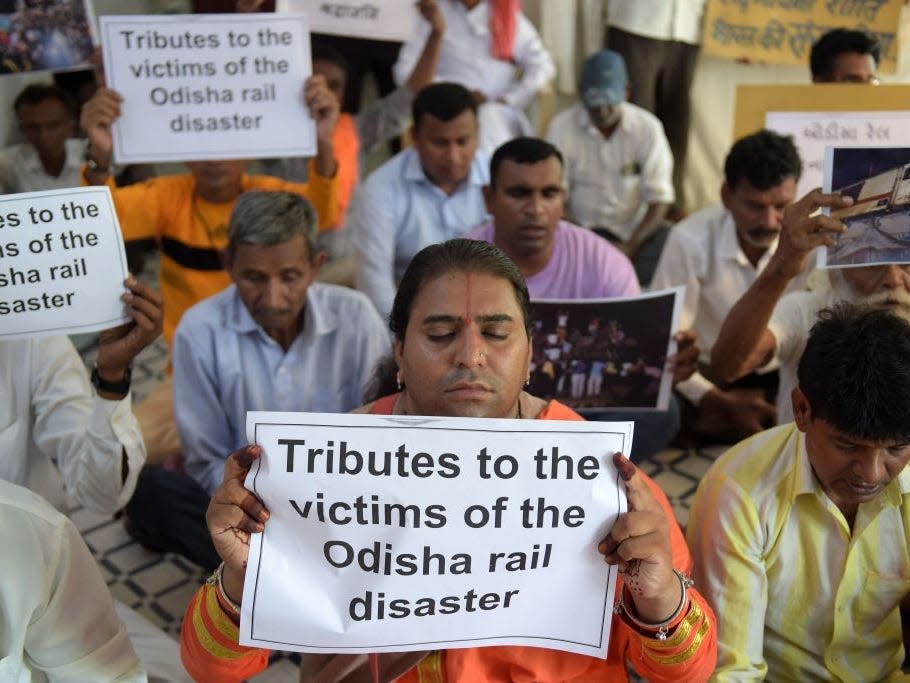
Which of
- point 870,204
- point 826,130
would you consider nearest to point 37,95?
point 826,130

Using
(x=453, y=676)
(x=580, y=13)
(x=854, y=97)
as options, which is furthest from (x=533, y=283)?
(x=580, y=13)

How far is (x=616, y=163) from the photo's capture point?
4738 millimetres

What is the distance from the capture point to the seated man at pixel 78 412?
195 cm

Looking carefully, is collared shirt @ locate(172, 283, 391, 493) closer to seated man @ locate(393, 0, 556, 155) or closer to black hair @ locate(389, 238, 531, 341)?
black hair @ locate(389, 238, 531, 341)

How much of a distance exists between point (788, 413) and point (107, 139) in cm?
199

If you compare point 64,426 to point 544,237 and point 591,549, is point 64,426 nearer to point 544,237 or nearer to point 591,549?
point 591,549

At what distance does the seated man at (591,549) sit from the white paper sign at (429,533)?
39mm

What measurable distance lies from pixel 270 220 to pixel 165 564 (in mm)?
1147

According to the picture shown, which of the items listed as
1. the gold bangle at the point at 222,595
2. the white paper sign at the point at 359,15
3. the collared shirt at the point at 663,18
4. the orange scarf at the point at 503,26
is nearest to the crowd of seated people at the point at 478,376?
the gold bangle at the point at 222,595


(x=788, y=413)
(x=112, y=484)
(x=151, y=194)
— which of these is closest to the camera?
(x=112, y=484)

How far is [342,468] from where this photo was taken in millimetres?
1343

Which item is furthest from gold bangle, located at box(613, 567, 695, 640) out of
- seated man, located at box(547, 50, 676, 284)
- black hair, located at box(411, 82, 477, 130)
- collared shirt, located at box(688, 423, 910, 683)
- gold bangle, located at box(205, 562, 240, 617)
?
seated man, located at box(547, 50, 676, 284)

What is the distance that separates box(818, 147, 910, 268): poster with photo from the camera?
1.93 meters

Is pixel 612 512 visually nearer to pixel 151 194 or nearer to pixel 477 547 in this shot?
pixel 477 547
